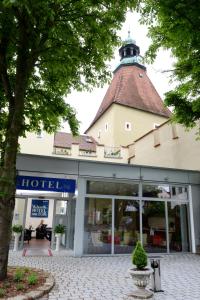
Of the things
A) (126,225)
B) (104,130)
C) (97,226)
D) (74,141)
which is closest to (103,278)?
(97,226)

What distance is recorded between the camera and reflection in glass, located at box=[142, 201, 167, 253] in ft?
44.7

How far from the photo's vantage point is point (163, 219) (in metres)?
→ 14.1

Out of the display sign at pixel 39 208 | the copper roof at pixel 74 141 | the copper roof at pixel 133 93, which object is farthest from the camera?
the copper roof at pixel 133 93

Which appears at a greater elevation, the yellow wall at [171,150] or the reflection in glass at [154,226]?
the yellow wall at [171,150]

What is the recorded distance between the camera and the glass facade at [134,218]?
12812mm

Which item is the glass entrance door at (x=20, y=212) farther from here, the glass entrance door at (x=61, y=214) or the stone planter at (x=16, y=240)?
the glass entrance door at (x=61, y=214)

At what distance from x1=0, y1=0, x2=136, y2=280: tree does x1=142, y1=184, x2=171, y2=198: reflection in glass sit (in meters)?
5.76

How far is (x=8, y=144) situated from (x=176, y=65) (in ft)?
23.2

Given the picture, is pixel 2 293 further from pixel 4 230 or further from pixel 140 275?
pixel 140 275

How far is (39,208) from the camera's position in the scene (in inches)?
591

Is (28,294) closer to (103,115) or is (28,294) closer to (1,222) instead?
(1,222)

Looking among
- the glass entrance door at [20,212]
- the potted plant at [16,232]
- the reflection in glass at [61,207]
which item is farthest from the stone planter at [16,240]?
the reflection in glass at [61,207]

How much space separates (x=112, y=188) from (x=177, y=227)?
13.1 feet

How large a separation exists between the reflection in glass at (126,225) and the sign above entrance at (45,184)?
2.35 m
